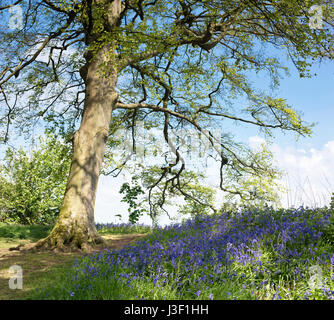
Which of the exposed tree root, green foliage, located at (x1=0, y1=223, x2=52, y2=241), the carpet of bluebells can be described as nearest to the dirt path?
the exposed tree root

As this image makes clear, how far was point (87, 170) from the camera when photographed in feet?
30.2

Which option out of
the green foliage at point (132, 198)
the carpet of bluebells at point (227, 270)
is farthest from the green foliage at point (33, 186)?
the carpet of bluebells at point (227, 270)

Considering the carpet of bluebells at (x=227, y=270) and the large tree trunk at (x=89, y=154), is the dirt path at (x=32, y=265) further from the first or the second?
the carpet of bluebells at (x=227, y=270)

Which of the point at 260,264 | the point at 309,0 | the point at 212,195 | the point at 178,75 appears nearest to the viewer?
the point at 260,264

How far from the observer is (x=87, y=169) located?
30.2ft

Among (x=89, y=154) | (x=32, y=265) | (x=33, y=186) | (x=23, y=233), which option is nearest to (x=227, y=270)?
(x=32, y=265)

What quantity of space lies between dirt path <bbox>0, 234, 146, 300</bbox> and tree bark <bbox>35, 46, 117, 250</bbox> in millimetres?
473

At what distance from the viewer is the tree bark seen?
27.9 feet

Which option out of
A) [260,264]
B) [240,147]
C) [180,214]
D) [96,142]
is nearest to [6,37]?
[96,142]

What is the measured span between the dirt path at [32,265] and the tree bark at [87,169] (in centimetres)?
47

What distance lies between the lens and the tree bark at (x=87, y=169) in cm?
852

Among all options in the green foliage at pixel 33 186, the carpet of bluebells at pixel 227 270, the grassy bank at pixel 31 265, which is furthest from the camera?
the green foliage at pixel 33 186

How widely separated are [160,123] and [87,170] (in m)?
6.70
